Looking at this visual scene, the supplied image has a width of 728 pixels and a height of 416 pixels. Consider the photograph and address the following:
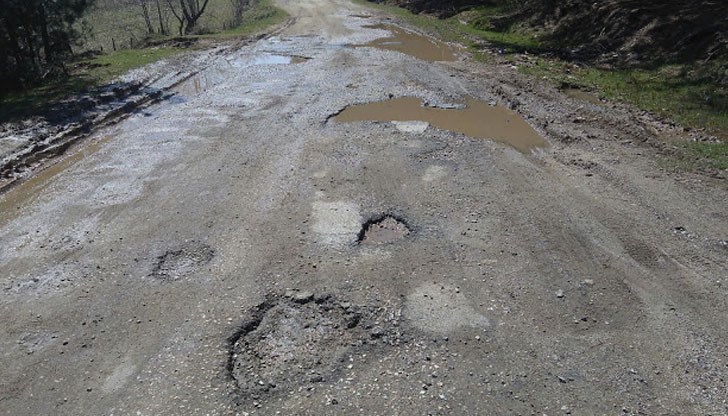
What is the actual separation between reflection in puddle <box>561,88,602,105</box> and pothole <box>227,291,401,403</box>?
788cm

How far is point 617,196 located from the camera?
6.71m

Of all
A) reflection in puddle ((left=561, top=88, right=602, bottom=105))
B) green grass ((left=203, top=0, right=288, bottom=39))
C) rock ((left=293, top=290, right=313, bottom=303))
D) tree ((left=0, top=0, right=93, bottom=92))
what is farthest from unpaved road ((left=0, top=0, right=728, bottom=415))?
green grass ((left=203, top=0, right=288, bottom=39))

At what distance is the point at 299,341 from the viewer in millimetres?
4422

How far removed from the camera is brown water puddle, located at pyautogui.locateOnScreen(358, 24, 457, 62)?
15.6m

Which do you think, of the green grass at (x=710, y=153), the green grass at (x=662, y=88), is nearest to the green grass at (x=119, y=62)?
the green grass at (x=662, y=88)

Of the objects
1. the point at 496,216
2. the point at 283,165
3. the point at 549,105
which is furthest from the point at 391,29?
the point at 496,216

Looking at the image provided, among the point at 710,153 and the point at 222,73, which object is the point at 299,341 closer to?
the point at 710,153

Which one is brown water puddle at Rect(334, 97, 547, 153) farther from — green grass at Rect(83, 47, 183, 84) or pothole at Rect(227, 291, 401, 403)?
green grass at Rect(83, 47, 183, 84)

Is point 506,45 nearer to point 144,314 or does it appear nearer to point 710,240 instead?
point 710,240

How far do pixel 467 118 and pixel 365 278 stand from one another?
5576 millimetres

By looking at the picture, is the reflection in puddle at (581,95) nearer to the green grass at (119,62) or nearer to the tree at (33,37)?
the green grass at (119,62)

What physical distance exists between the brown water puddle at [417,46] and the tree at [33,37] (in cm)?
901

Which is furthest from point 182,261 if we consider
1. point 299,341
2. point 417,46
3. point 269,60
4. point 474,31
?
point 474,31

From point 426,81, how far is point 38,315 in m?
9.52
